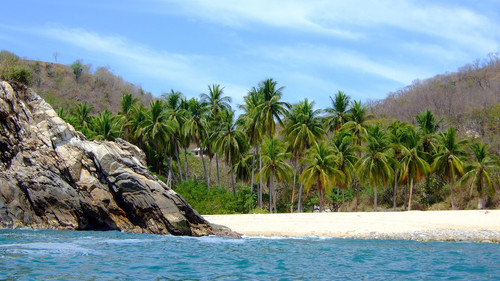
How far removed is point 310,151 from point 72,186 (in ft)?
77.0

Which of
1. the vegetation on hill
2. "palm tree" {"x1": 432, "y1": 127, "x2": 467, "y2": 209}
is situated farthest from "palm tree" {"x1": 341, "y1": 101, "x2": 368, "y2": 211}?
"palm tree" {"x1": 432, "y1": 127, "x2": 467, "y2": 209}

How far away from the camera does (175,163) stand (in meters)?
60.6

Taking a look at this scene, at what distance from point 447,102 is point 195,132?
47.6 metres

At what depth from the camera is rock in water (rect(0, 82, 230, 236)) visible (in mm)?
26141

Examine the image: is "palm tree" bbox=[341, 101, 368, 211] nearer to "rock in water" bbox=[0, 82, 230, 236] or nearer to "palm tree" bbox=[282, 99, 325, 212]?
"palm tree" bbox=[282, 99, 325, 212]

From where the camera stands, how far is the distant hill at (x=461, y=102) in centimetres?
6312

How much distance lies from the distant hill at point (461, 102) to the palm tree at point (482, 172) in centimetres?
1180

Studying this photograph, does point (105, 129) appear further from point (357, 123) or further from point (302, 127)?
point (357, 123)

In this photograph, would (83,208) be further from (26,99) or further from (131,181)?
(26,99)

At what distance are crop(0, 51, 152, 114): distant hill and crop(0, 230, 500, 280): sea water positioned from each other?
220ft

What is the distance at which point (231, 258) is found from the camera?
17984 mm

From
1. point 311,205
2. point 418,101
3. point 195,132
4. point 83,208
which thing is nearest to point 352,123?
point 311,205

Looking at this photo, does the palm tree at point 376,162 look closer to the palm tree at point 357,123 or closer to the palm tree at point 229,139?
the palm tree at point 357,123

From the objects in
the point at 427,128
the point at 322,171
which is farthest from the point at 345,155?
the point at 427,128
